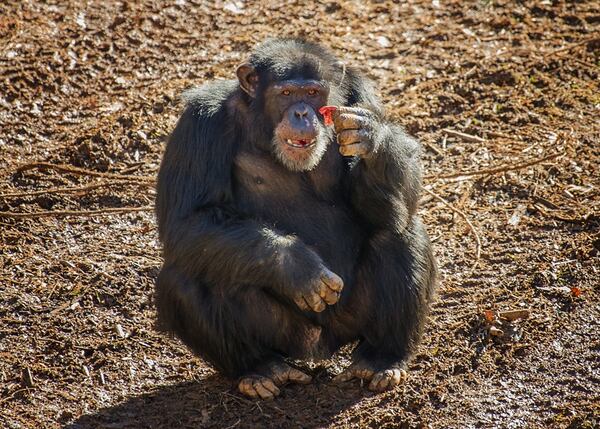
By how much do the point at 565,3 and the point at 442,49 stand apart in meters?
1.90

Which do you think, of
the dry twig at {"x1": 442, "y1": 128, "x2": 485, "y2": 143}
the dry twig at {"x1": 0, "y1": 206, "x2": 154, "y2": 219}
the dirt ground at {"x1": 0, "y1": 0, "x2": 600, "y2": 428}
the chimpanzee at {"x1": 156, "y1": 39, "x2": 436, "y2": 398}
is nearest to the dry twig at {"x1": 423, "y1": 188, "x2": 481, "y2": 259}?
the dirt ground at {"x1": 0, "y1": 0, "x2": 600, "y2": 428}

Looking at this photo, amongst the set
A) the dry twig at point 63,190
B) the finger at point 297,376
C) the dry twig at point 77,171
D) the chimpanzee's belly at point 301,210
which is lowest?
the finger at point 297,376

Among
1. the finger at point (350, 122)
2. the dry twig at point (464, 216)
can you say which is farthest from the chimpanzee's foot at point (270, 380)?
the dry twig at point (464, 216)

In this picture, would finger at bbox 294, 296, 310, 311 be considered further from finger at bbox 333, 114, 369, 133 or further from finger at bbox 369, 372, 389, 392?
finger at bbox 333, 114, 369, 133

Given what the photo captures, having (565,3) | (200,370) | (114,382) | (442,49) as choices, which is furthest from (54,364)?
(565,3)

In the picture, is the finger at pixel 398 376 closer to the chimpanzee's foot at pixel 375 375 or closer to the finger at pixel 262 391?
the chimpanzee's foot at pixel 375 375

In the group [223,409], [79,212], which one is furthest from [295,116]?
[79,212]

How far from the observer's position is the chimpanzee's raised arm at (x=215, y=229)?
6969 mm

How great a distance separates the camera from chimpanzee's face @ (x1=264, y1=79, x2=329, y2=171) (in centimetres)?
723

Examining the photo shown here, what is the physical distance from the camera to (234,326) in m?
7.09

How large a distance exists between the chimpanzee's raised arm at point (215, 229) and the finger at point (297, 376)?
0.54m

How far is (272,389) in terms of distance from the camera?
707cm

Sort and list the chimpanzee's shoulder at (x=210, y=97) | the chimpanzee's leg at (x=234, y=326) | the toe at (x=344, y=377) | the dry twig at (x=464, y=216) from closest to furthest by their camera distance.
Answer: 1. the chimpanzee's leg at (x=234, y=326)
2. the toe at (x=344, y=377)
3. the chimpanzee's shoulder at (x=210, y=97)
4. the dry twig at (x=464, y=216)

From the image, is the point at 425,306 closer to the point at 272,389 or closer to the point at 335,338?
the point at 335,338
